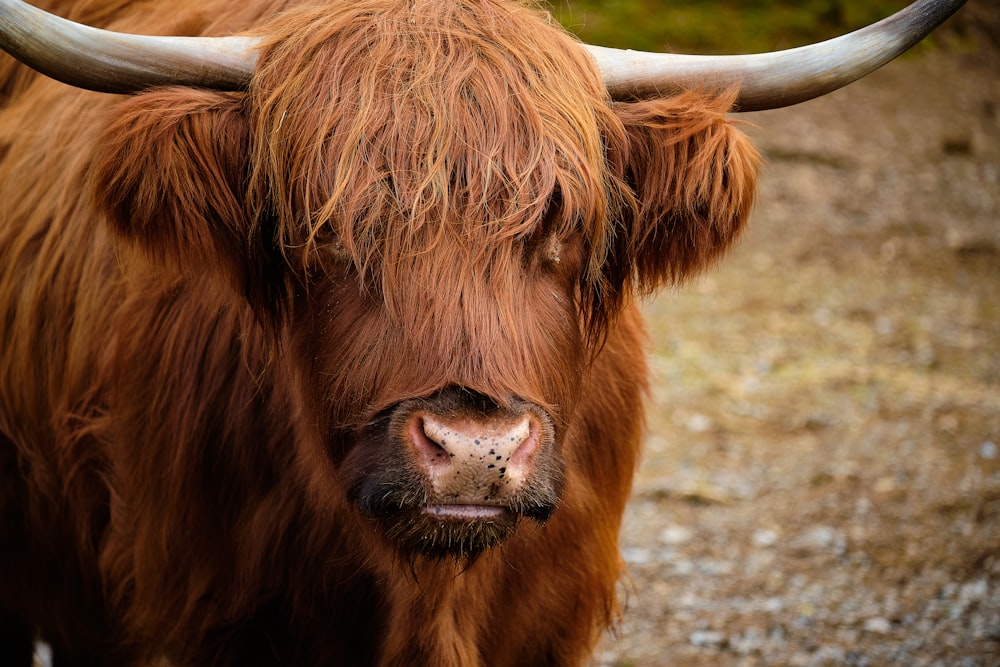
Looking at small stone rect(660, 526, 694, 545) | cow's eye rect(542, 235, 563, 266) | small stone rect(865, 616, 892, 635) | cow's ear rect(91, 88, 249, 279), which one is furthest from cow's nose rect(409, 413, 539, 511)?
small stone rect(660, 526, 694, 545)

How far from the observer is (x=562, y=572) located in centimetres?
317

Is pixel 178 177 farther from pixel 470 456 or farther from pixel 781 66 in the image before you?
pixel 781 66

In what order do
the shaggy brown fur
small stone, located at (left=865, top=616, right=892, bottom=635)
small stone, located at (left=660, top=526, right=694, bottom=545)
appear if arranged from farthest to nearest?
small stone, located at (left=660, top=526, right=694, bottom=545)
small stone, located at (left=865, top=616, right=892, bottom=635)
the shaggy brown fur

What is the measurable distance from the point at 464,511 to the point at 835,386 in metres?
4.96

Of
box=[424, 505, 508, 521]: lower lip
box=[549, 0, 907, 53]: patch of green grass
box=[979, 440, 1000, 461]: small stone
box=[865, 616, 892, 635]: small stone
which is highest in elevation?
box=[549, 0, 907, 53]: patch of green grass

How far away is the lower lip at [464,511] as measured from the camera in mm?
2381

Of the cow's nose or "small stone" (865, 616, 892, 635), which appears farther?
"small stone" (865, 616, 892, 635)

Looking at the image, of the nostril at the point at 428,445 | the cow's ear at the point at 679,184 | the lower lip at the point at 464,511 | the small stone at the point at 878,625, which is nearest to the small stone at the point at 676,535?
the small stone at the point at 878,625

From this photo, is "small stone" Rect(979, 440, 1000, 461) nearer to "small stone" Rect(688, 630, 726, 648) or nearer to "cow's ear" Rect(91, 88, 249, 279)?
"small stone" Rect(688, 630, 726, 648)

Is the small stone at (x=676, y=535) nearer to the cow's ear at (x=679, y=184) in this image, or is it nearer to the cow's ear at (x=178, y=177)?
the cow's ear at (x=679, y=184)

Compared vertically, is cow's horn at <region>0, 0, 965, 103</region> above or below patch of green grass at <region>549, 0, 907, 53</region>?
below

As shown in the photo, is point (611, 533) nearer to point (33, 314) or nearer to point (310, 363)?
point (310, 363)

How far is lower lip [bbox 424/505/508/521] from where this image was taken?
2381 millimetres

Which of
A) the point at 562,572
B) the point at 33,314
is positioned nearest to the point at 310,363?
the point at 562,572
